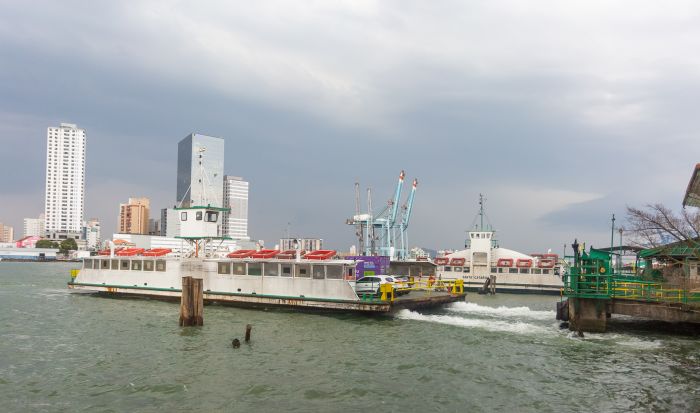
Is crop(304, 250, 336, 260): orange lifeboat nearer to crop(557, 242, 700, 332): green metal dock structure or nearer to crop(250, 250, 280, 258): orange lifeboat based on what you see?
crop(250, 250, 280, 258): orange lifeboat

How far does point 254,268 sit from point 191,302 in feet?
32.6

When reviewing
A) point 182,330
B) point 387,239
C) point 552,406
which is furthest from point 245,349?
point 387,239

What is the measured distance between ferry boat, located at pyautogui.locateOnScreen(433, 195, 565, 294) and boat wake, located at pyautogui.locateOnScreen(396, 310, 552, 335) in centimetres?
3898

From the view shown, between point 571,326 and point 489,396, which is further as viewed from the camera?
point 571,326

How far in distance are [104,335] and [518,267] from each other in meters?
62.1

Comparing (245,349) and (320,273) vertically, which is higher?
(320,273)

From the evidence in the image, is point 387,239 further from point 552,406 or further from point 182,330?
point 552,406

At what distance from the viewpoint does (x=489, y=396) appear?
1748 cm

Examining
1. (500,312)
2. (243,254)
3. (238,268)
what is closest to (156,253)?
(243,254)

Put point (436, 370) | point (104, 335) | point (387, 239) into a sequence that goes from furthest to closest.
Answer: point (387, 239), point (104, 335), point (436, 370)

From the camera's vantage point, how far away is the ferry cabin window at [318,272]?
1439 inches

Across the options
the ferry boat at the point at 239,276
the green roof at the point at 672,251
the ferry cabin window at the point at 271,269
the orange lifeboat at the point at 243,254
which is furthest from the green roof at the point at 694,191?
the orange lifeboat at the point at 243,254

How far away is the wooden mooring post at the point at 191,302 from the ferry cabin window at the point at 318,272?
29.7ft

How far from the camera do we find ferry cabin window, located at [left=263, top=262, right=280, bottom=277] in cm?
3883
